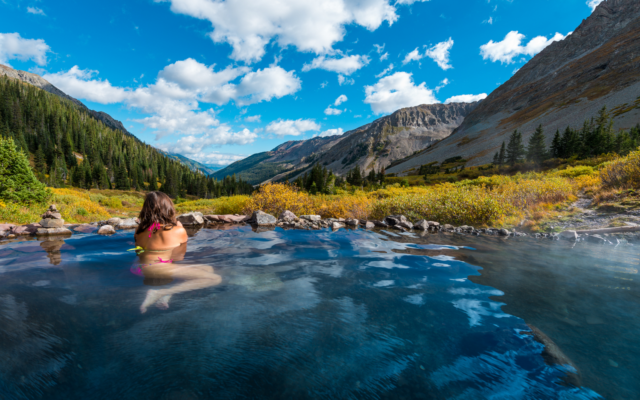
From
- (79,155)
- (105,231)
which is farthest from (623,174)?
(79,155)

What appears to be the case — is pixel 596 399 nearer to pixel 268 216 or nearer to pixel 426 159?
pixel 268 216

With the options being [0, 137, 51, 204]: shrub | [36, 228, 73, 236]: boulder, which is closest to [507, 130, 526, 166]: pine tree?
[36, 228, 73, 236]: boulder

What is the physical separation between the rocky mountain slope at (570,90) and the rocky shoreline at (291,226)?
85655 mm

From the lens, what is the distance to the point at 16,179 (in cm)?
1388

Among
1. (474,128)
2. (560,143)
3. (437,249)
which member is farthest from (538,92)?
(437,249)

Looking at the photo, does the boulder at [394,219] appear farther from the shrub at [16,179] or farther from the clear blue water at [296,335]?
the shrub at [16,179]

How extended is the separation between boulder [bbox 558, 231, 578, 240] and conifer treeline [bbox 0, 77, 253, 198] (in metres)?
104

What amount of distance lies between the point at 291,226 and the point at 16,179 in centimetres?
1536

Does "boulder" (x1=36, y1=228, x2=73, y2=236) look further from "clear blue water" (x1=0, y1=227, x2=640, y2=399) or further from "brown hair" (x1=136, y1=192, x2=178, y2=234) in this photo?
"brown hair" (x1=136, y1=192, x2=178, y2=234)

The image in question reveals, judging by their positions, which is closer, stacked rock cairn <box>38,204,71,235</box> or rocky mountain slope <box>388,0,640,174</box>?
stacked rock cairn <box>38,204,71,235</box>

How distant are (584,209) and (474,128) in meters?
148

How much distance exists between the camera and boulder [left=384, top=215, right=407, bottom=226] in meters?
13.2

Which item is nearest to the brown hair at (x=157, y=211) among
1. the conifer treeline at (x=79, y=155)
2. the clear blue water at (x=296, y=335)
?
the clear blue water at (x=296, y=335)

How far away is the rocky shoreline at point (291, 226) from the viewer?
879 centimetres
